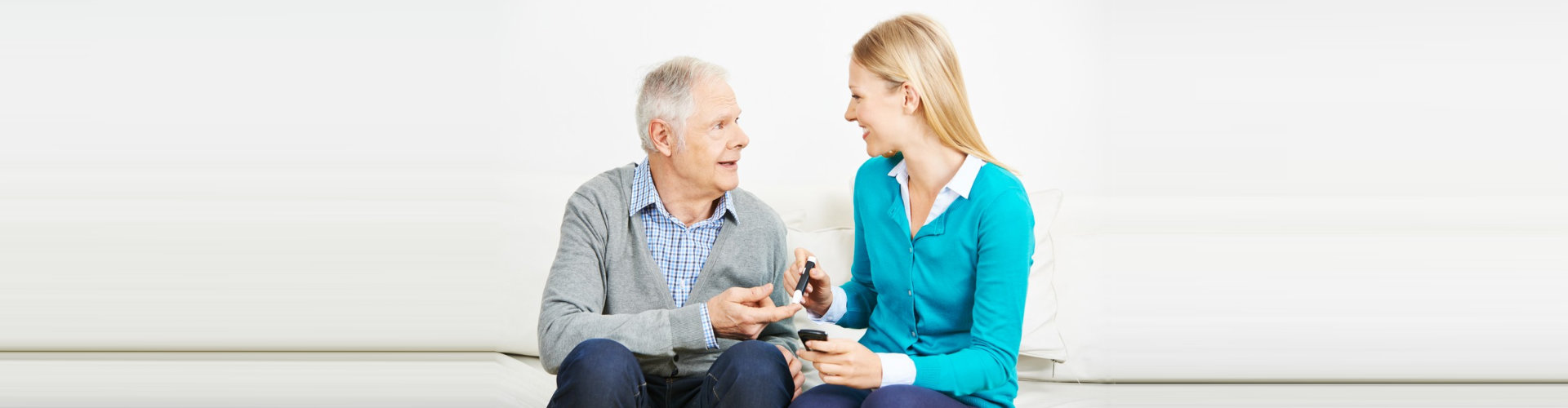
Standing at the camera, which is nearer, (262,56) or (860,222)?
(860,222)

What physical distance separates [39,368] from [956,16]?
2635 millimetres

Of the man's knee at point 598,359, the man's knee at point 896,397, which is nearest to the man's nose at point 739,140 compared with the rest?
the man's knee at point 598,359

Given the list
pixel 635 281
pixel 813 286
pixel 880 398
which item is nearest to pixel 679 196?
pixel 635 281

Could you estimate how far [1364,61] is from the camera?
1970 millimetres

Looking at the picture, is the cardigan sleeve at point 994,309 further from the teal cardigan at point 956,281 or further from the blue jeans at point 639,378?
the blue jeans at point 639,378

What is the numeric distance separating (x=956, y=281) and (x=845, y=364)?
0.26m

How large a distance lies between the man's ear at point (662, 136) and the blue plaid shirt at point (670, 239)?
53 millimetres

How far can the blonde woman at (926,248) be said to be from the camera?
46.9 inches

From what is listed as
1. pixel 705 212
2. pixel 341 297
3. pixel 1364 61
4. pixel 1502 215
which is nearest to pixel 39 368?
pixel 341 297

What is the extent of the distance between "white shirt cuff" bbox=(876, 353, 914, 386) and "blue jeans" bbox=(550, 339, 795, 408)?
0.61 feet

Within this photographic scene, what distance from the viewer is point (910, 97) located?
52.4 inches

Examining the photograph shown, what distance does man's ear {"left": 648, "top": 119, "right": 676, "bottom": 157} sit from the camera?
61.6 inches

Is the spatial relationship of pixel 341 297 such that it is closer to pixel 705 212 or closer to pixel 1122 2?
pixel 705 212

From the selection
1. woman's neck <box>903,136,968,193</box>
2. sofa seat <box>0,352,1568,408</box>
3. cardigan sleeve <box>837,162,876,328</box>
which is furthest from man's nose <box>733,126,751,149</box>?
sofa seat <box>0,352,1568,408</box>
